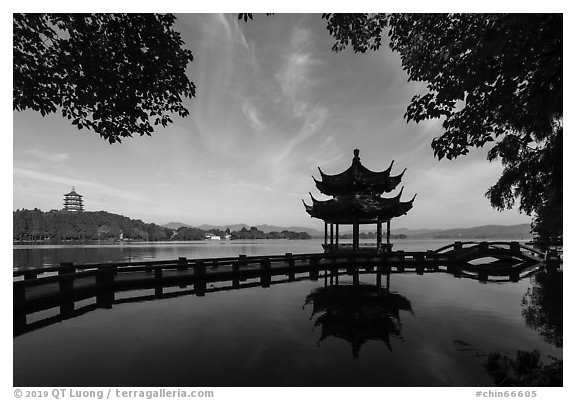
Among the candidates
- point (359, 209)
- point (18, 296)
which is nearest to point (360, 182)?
point (359, 209)

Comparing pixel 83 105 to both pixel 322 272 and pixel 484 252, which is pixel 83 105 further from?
pixel 484 252

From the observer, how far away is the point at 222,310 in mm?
8117

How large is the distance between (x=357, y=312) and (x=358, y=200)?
431 inches

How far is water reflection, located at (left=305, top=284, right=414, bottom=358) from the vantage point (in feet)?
20.0

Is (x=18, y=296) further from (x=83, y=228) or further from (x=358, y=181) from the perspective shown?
(x=83, y=228)

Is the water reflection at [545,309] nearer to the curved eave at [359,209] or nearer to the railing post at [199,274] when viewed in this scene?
the curved eave at [359,209]

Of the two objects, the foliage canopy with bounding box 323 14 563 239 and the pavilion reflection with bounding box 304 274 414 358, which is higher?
Answer: the foliage canopy with bounding box 323 14 563 239

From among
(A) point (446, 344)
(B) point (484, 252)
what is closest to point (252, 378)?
(A) point (446, 344)

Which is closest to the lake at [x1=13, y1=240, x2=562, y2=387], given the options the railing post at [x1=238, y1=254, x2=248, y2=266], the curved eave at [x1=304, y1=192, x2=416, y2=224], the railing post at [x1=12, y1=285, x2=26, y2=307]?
the railing post at [x1=12, y1=285, x2=26, y2=307]

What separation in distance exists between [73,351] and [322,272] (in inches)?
500

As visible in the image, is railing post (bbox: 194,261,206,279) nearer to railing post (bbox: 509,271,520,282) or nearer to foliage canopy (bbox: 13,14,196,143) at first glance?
foliage canopy (bbox: 13,14,196,143)

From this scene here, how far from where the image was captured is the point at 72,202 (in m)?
170

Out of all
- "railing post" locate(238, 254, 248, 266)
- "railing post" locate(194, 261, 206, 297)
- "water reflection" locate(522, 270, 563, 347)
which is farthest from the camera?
"railing post" locate(238, 254, 248, 266)

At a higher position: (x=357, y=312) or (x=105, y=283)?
(x=105, y=283)
